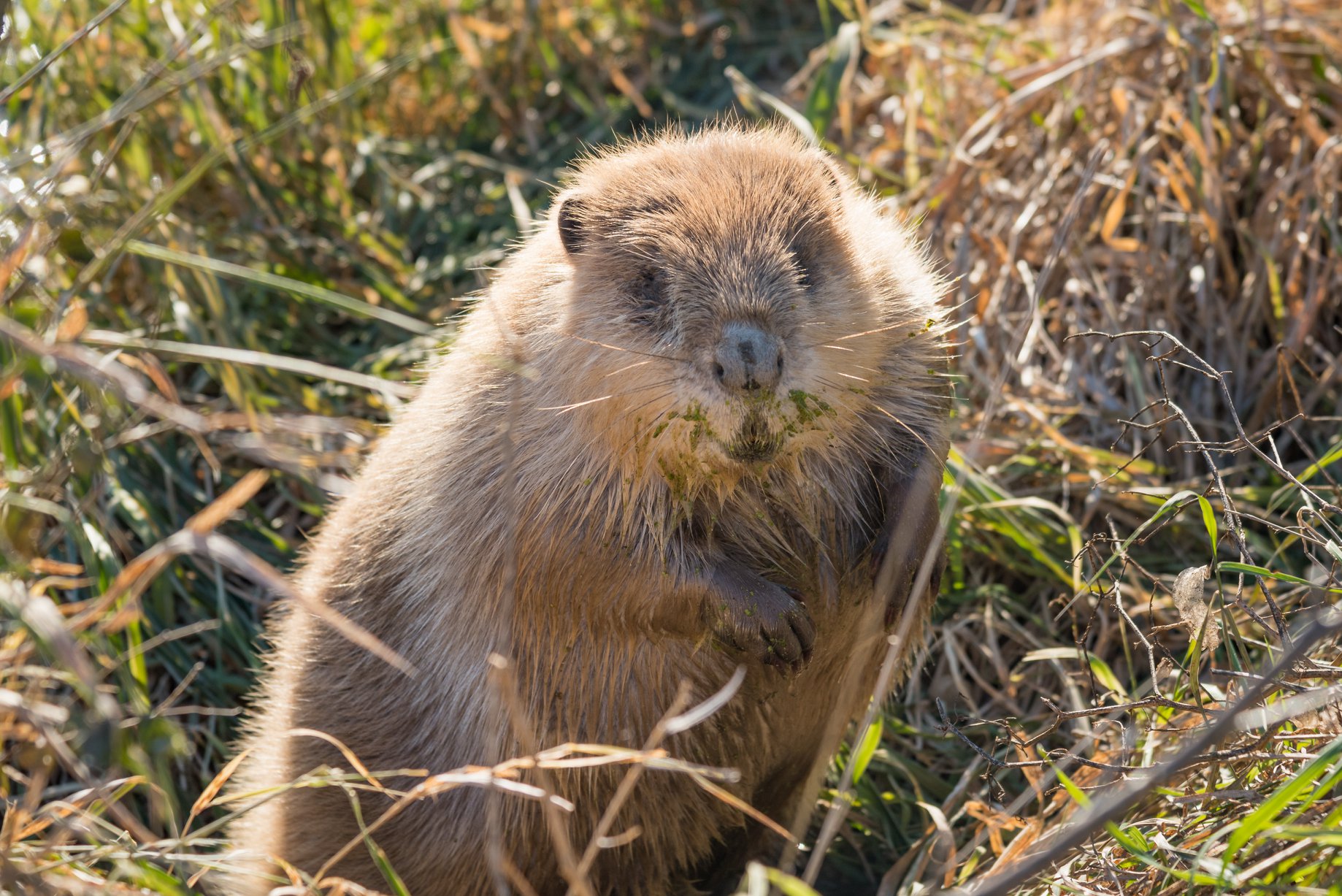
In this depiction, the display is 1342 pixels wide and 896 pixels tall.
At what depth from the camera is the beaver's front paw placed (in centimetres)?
279

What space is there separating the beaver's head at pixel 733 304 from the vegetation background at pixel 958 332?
40 cm

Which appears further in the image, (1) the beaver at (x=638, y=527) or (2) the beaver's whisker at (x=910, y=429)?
(2) the beaver's whisker at (x=910, y=429)

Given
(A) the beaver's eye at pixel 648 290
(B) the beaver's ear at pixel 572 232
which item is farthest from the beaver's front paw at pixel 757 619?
(B) the beaver's ear at pixel 572 232

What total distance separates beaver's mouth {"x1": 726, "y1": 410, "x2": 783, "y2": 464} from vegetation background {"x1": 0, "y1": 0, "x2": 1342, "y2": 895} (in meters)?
0.39

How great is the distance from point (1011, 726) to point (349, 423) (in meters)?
1.98

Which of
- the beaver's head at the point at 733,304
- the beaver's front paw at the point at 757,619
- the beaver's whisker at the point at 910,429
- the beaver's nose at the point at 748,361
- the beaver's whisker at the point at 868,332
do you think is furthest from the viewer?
the beaver's whisker at the point at 910,429

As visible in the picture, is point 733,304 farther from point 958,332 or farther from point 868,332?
point 958,332

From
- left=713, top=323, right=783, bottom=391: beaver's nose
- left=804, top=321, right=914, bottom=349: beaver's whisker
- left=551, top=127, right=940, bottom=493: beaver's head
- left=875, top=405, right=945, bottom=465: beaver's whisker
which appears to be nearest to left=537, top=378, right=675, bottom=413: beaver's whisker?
left=551, top=127, right=940, bottom=493: beaver's head

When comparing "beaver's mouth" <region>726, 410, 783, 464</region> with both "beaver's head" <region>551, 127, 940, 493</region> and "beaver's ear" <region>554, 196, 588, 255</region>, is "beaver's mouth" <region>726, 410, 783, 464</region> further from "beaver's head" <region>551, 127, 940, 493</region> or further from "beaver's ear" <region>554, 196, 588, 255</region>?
"beaver's ear" <region>554, 196, 588, 255</region>

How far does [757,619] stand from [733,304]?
71 cm

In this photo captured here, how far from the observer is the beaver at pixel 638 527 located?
2.72 metres

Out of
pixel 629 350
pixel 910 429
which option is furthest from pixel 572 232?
pixel 910 429

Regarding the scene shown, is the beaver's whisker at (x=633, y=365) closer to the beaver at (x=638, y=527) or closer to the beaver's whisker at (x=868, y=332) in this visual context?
the beaver at (x=638, y=527)

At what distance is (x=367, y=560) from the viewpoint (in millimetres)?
3295
